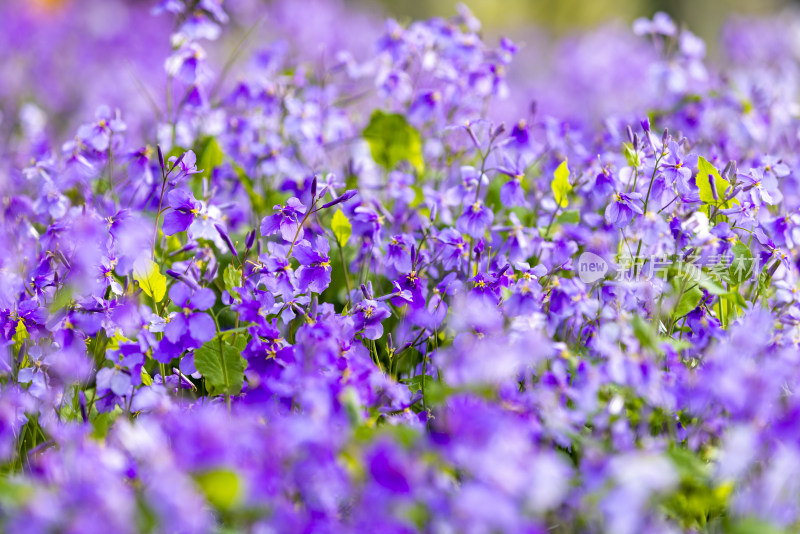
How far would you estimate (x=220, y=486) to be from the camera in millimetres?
1270

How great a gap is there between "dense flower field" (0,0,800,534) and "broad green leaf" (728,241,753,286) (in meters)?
0.01

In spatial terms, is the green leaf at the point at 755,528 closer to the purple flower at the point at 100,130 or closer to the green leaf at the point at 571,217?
the green leaf at the point at 571,217

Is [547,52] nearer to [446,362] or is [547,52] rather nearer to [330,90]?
[330,90]

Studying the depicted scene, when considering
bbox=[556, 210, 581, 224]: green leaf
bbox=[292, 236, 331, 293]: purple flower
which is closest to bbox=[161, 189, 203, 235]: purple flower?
bbox=[292, 236, 331, 293]: purple flower

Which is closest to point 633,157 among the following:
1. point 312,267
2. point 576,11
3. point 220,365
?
point 312,267

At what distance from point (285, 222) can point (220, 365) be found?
478 mm

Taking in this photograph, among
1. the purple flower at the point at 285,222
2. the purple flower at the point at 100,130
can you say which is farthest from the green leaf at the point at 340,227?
the purple flower at the point at 100,130

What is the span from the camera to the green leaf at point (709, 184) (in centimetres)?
232

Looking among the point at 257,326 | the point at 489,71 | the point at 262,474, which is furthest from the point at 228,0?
the point at 262,474

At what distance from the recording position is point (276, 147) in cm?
325

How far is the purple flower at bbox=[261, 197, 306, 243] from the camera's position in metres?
2.30

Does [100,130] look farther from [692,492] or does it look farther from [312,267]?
[692,492]
